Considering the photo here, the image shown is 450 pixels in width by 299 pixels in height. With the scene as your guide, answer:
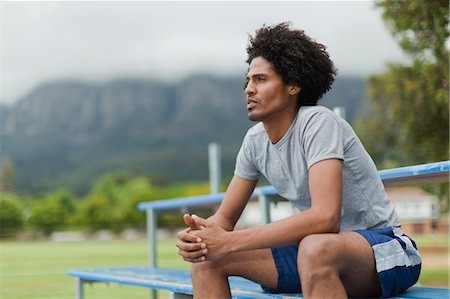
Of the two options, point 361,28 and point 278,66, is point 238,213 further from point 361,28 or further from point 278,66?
point 361,28

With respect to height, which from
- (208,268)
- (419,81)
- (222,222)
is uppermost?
(419,81)

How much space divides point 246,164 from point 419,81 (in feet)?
36.6

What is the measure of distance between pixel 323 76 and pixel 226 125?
78.4 meters

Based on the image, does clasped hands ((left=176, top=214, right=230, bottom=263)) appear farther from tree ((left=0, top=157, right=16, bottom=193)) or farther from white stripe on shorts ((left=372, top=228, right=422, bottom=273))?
tree ((left=0, top=157, right=16, bottom=193))

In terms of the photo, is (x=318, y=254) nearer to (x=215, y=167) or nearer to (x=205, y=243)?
(x=205, y=243)

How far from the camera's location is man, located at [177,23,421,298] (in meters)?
1.52

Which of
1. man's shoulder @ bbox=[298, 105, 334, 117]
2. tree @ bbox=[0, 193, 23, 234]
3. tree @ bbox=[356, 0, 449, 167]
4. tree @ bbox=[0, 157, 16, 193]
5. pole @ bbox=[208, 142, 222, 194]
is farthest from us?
tree @ bbox=[0, 157, 16, 193]

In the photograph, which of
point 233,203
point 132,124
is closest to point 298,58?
point 233,203

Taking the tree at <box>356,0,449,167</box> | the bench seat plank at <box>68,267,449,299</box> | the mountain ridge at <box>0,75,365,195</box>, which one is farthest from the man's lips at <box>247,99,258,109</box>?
the mountain ridge at <box>0,75,365,195</box>

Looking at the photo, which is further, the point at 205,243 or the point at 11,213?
the point at 11,213

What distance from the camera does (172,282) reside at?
95.7 inches

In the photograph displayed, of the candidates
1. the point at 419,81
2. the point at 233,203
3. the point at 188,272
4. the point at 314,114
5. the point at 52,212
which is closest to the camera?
the point at 314,114

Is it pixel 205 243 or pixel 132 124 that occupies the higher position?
pixel 132 124

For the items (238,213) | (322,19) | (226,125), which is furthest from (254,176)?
(322,19)
